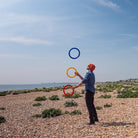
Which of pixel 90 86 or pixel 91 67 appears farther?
pixel 91 67

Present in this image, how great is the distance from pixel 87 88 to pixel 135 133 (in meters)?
2.73

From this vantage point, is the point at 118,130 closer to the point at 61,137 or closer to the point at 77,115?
the point at 61,137

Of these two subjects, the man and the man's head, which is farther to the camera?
the man's head

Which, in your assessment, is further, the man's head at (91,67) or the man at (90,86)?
the man's head at (91,67)

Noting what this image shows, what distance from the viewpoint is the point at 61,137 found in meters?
6.87

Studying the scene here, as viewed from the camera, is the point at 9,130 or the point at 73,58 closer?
the point at 9,130

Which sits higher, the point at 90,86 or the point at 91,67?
the point at 91,67

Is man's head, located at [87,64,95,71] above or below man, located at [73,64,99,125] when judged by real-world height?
above

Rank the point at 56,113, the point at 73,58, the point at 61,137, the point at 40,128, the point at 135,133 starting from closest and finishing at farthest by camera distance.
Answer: the point at 135,133 → the point at 61,137 → the point at 40,128 → the point at 73,58 → the point at 56,113

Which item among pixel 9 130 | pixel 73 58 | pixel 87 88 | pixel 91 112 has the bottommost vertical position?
pixel 9 130

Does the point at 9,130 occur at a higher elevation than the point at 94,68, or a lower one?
lower

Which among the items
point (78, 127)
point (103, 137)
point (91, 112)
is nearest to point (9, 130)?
point (78, 127)

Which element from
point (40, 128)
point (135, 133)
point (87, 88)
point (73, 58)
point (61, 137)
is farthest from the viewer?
point (73, 58)

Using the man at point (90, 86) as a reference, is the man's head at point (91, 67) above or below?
above
